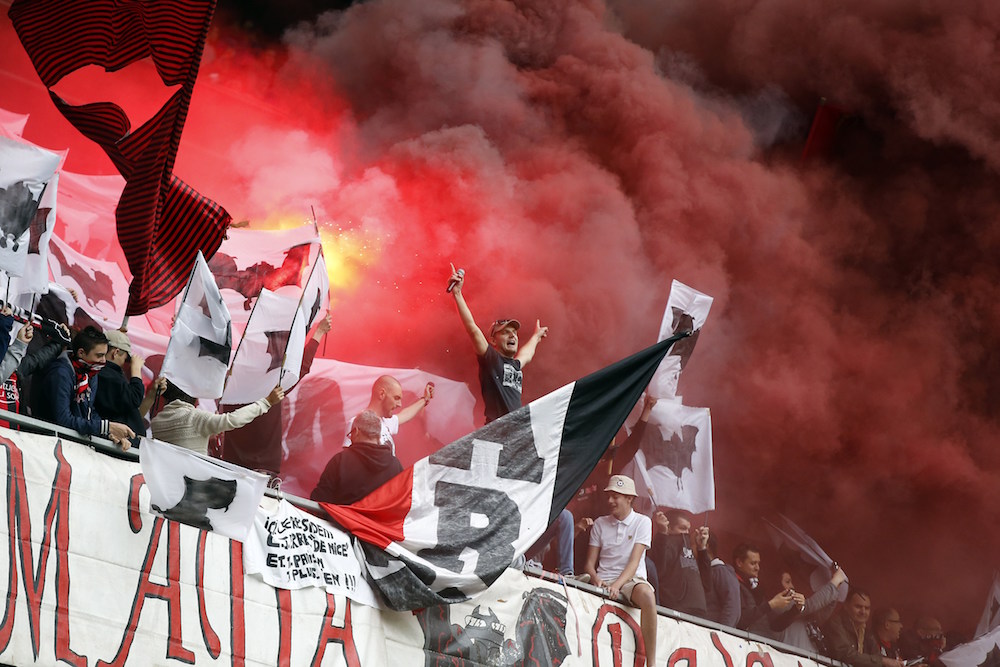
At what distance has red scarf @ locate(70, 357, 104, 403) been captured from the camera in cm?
639

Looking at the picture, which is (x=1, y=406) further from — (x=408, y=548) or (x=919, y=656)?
(x=919, y=656)

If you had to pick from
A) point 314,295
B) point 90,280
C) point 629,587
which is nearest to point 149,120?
point 314,295

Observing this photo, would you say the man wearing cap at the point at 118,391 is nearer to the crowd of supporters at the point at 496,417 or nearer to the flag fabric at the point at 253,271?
the crowd of supporters at the point at 496,417

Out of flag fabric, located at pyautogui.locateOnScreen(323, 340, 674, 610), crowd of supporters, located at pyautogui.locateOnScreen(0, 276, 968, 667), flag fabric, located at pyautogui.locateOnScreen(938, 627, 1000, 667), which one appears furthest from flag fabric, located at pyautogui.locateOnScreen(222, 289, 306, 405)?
flag fabric, located at pyautogui.locateOnScreen(938, 627, 1000, 667)

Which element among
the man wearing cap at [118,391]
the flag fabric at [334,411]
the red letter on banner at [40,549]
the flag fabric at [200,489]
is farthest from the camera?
the flag fabric at [334,411]

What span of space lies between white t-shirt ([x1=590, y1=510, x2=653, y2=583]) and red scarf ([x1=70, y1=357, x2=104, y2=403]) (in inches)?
135

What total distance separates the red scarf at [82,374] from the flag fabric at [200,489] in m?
0.57

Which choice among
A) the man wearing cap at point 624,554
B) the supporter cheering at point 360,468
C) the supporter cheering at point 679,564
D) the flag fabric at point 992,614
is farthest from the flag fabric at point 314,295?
the flag fabric at point 992,614

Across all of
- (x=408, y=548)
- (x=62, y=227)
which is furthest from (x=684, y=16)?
(x=408, y=548)

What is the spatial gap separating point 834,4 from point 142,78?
7599 millimetres

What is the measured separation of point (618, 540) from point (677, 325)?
→ 5.13 ft

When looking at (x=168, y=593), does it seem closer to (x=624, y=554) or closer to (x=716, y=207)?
(x=624, y=554)

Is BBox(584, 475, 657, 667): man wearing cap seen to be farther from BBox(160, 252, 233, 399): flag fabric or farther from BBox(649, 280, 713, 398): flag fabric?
BBox(160, 252, 233, 399): flag fabric

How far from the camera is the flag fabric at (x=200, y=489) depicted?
604 centimetres
